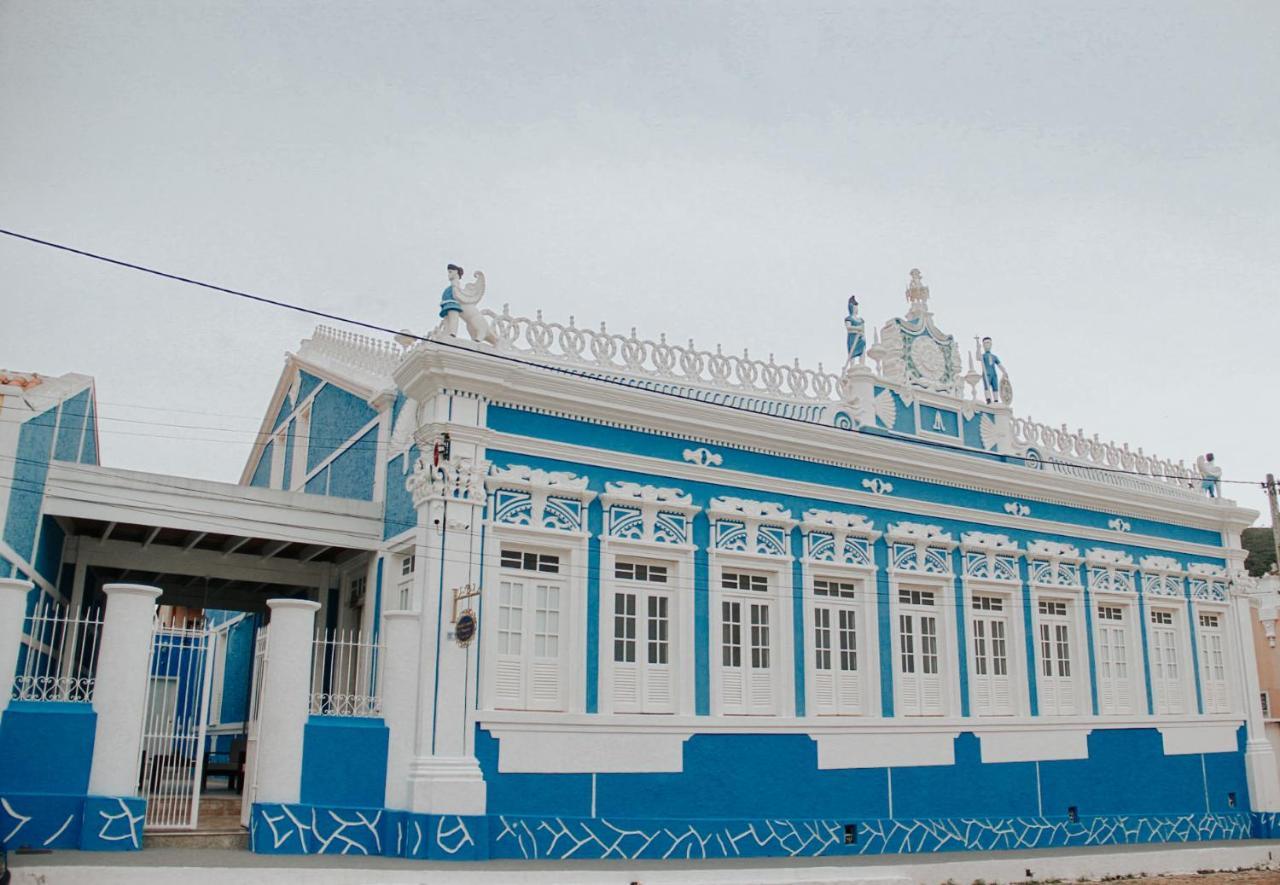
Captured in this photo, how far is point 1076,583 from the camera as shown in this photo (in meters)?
17.9

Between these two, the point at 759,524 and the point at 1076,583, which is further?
the point at 1076,583

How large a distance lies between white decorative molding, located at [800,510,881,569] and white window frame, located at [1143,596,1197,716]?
6.09 m

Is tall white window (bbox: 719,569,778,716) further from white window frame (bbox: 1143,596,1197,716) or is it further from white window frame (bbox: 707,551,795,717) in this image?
white window frame (bbox: 1143,596,1197,716)

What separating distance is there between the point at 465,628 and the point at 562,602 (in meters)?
1.39

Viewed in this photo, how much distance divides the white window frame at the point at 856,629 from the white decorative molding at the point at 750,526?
0.52m

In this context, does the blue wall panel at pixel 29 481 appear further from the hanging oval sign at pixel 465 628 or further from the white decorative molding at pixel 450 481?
the hanging oval sign at pixel 465 628

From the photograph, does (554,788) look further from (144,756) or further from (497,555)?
(144,756)

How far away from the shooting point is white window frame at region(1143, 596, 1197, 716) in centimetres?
1864

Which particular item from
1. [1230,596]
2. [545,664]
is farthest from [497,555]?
[1230,596]

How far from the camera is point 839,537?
50.0 ft

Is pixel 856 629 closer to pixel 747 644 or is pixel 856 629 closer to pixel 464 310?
pixel 747 644

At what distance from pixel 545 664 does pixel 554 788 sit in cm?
127

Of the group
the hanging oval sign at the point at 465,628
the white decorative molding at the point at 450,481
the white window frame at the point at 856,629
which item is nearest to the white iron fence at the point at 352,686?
the hanging oval sign at the point at 465,628

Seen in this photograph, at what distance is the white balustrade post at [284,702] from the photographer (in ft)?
35.9
